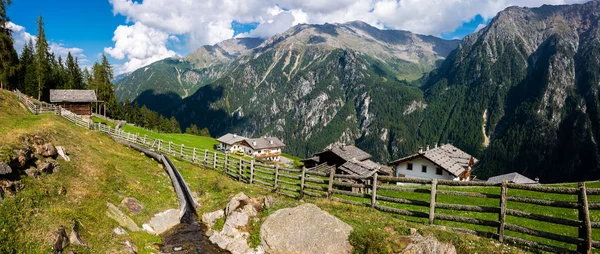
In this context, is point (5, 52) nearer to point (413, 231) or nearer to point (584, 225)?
point (413, 231)

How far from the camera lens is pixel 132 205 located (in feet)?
54.1

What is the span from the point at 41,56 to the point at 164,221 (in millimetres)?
81562

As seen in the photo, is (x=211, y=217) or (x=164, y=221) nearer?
(x=164, y=221)

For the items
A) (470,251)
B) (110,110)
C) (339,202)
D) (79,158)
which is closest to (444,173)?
(339,202)

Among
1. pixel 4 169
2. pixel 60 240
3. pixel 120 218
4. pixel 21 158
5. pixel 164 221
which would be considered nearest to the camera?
pixel 60 240

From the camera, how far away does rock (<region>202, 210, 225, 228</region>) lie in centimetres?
1625

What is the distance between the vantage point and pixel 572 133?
18888 centimetres

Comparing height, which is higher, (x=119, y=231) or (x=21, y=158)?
(x=21, y=158)

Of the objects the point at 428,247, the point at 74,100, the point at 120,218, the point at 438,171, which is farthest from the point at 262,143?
the point at 428,247

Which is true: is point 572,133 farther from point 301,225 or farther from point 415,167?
point 301,225

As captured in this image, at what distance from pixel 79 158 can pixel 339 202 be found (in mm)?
17145

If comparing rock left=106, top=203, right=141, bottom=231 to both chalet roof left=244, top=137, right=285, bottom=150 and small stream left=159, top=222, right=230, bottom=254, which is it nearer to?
small stream left=159, top=222, right=230, bottom=254

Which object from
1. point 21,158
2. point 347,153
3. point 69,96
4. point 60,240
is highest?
point 69,96

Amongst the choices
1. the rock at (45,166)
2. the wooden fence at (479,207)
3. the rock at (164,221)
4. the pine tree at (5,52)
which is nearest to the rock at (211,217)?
the rock at (164,221)
